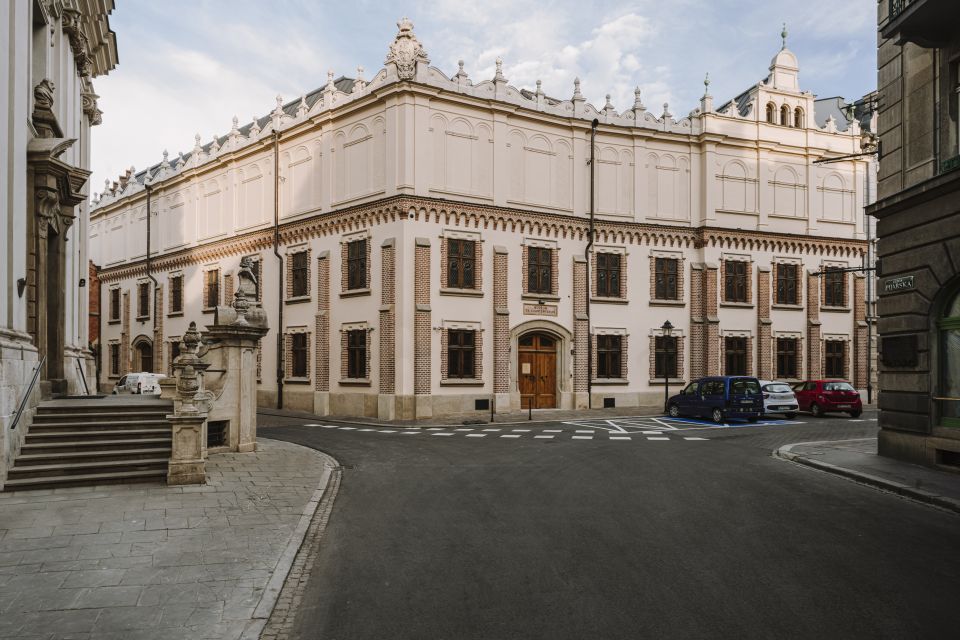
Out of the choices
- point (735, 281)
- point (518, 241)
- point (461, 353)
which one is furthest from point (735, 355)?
point (461, 353)

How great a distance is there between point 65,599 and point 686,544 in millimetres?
6492

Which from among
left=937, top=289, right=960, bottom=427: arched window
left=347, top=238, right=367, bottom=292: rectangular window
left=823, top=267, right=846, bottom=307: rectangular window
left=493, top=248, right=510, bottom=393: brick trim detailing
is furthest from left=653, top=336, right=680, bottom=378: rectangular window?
left=937, top=289, right=960, bottom=427: arched window

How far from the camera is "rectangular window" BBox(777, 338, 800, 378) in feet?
109

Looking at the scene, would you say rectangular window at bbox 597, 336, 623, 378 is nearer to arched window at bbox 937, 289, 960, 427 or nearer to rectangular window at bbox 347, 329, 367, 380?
rectangular window at bbox 347, 329, 367, 380

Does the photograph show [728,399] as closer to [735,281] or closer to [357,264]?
[735,281]

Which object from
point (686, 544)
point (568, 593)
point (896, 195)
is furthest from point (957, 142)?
point (568, 593)

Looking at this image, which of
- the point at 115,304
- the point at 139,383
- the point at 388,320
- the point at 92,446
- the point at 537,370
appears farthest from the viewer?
the point at 115,304

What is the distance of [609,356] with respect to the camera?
30.2 metres

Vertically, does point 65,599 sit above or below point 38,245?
below

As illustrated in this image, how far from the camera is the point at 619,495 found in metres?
10.9

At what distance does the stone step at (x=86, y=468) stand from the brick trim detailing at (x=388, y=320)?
1373 cm

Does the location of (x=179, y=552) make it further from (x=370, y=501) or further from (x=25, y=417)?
(x=25, y=417)

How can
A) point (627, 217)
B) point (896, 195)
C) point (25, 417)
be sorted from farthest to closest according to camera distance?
1. point (627, 217)
2. point (896, 195)
3. point (25, 417)

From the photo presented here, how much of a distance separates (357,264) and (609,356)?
11.9 metres
